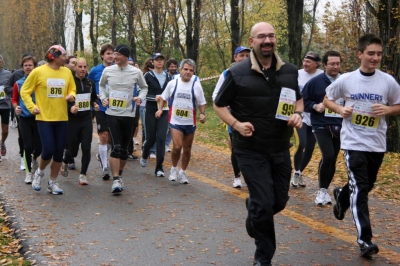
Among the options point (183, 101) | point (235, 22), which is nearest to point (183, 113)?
point (183, 101)

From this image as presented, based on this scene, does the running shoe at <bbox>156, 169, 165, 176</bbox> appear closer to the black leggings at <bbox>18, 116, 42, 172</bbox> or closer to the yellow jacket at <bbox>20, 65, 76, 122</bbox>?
the black leggings at <bbox>18, 116, 42, 172</bbox>

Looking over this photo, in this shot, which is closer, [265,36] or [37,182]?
[265,36]

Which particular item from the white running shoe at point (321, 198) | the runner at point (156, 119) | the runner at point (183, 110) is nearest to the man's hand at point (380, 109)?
the white running shoe at point (321, 198)

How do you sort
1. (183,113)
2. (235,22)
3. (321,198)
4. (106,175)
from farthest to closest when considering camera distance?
(235,22)
(106,175)
(183,113)
(321,198)

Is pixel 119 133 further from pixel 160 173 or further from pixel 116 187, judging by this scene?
pixel 160 173

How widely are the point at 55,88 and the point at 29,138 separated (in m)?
1.73

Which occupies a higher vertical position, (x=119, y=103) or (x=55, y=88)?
(x=55, y=88)

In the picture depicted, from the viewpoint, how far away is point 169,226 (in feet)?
24.9

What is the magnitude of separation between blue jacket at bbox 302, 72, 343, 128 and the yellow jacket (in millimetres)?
3448

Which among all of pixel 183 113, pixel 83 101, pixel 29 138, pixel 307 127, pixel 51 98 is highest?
pixel 51 98

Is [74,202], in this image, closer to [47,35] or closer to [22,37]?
[47,35]

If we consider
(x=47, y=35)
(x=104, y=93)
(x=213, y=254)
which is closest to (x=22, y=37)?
(x=47, y=35)

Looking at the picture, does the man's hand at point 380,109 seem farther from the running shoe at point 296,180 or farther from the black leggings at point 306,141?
the running shoe at point 296,180

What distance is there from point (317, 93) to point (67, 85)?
12.0 feet
